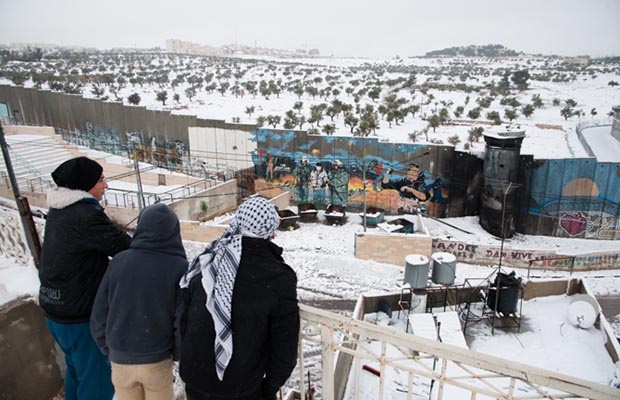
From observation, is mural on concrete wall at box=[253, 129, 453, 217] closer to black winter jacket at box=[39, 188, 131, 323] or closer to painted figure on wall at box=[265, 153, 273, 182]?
painted figure on wall at box=[265, 153, 273, 182]

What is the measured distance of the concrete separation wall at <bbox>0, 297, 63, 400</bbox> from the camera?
378 cm

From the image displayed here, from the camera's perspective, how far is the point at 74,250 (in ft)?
8.48

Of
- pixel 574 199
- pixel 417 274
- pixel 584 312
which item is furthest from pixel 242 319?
pixel 574 199

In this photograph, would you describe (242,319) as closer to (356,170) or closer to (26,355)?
(26,355)

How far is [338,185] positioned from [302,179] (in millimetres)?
1828

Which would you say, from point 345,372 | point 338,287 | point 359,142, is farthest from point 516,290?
point 359,142

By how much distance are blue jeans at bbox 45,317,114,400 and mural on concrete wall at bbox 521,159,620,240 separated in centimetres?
1766

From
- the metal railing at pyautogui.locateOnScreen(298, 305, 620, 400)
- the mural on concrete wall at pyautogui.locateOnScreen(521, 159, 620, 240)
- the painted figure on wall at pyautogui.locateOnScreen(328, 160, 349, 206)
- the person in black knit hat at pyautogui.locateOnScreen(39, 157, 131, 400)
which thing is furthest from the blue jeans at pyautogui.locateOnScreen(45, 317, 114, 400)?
the mural on concrete wall at pyautogui.locateOnScreen(521, 159, 620, 240)

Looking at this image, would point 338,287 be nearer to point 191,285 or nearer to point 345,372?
point 345,372

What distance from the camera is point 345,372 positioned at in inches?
247

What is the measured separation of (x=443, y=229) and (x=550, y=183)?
4592 millimetres

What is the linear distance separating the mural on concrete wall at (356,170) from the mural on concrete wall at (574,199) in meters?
3.59

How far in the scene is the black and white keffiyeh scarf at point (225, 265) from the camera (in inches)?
74.9

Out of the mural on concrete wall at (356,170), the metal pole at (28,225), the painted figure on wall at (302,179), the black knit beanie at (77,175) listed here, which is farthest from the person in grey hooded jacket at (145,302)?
the painted figure on wall at (302,179)
